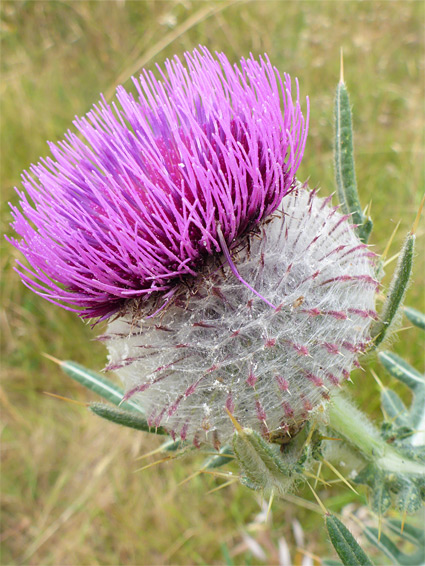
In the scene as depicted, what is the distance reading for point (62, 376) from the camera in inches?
197

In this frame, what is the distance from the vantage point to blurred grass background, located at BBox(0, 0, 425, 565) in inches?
155

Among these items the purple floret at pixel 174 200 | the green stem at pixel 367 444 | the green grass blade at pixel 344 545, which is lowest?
the green grass blade at pixel 344 545

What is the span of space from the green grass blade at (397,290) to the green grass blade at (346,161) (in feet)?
1.41

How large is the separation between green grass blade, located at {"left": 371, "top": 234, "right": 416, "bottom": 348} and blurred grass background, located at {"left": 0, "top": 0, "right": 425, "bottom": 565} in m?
1.62

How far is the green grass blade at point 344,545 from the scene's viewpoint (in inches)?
62.9

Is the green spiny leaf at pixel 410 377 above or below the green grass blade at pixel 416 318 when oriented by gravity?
below

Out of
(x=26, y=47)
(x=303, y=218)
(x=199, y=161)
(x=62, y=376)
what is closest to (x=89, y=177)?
(x=199, y=161)

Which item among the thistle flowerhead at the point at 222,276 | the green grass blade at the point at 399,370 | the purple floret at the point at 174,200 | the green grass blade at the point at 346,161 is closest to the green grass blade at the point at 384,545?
the green grass blade at the point at 399,370

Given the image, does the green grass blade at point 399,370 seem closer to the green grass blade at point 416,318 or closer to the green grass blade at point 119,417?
the green grass blade at point 416,318

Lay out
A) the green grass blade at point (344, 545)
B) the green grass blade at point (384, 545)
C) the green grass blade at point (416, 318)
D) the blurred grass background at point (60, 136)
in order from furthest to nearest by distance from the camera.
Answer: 1. the blurred grass background at point (60, 136)
2. the green grass blade at point (384, 545)
3. the green grass blade at point (416, 318)
4. the green grass blade at point (344, 545)

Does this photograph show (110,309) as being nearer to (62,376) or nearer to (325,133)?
(62,376)

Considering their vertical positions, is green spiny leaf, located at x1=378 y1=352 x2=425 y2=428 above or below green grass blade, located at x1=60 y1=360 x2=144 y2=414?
above

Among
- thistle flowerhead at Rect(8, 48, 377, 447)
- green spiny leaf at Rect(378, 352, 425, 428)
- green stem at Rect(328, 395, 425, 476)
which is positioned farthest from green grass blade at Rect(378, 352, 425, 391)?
thistle flowerhead at Rect(8, 48, 377, 447)

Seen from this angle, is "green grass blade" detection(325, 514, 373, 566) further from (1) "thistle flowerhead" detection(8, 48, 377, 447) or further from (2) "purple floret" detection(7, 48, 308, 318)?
(2) "purple floret" detection(7, 48, 308, 318)
